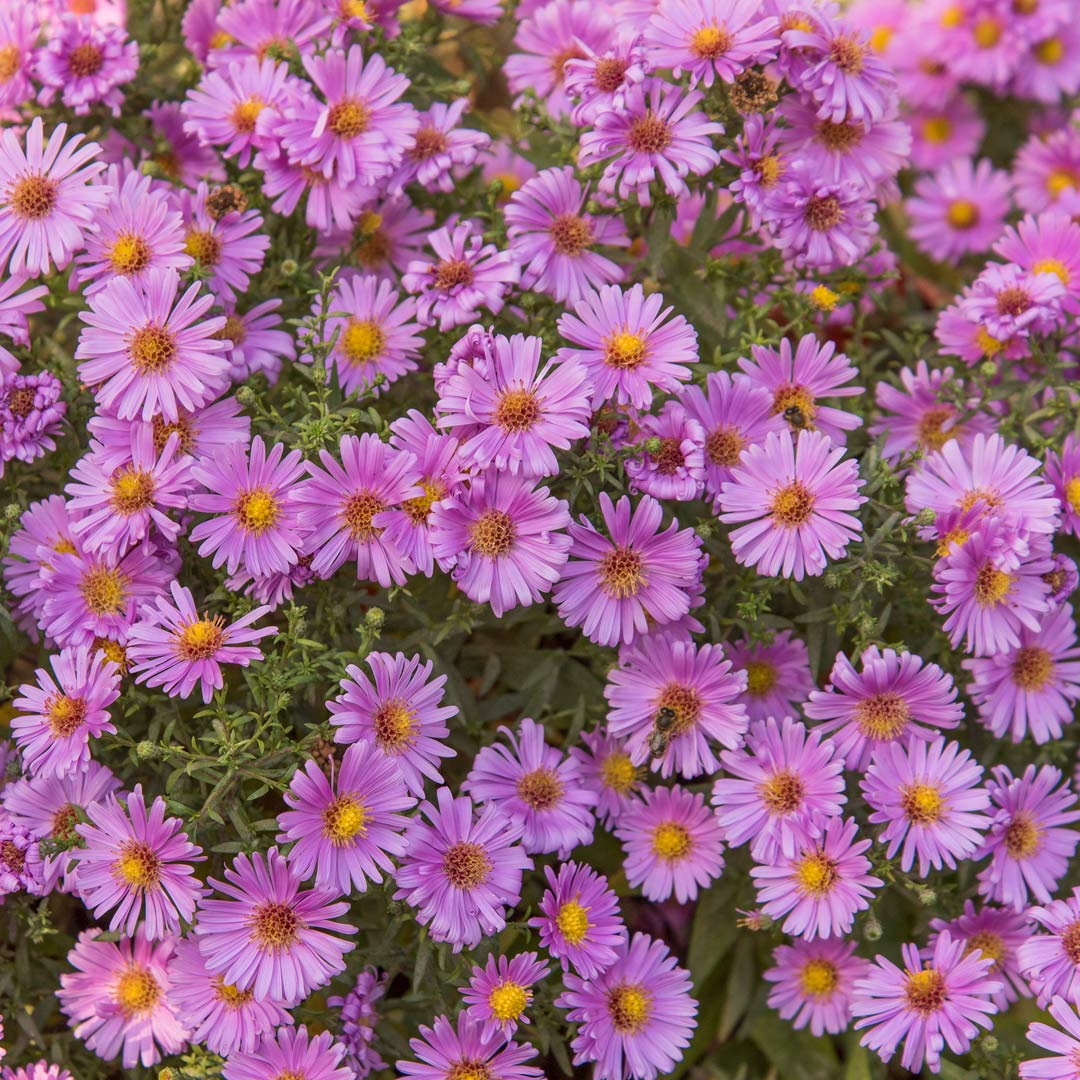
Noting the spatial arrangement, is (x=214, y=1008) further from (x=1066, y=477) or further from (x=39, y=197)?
(x=1066, y=477)

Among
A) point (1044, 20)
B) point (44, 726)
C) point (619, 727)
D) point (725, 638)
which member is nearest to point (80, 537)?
point (44, 726)

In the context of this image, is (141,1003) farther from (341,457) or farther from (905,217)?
(905,217)

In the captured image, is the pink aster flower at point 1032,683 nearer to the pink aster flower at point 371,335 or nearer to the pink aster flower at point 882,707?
the pink aster flower at point 882,707

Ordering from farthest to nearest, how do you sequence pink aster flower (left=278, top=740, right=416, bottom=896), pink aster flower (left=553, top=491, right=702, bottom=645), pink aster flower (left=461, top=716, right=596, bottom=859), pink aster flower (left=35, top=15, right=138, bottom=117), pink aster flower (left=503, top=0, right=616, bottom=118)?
pink aster flower (left=503, top=0, right=616, bottom=118), pink aster flower (left=35, top=15, right=138, bottom=117), pink aster flower (left=461, top=716, right=596, bottom=859), pink aster flower (left=553, top=491, right=702, bottom=645), pink aster flower (left=278, top=740, right=416, bottom=896)

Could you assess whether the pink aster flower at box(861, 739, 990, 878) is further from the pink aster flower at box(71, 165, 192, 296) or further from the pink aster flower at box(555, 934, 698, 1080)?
the pink aster flower at box(71, 165, 192, 296)

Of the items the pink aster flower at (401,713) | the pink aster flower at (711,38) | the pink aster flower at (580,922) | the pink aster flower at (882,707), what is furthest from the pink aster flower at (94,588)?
the pink aster flower at (711,38)

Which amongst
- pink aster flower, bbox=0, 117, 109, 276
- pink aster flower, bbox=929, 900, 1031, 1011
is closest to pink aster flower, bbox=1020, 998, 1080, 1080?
pink aster flower, bbox=929, 900, 1031, 1011

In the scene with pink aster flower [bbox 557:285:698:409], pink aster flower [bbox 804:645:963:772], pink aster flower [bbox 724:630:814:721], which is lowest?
pink aster flower [bbox 804:645:963:772]
